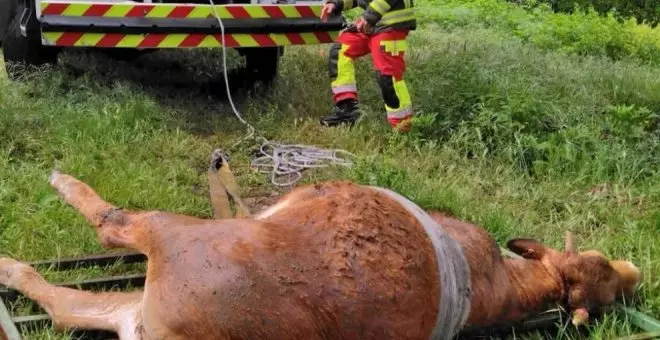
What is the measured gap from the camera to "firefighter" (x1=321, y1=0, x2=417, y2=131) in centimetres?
581

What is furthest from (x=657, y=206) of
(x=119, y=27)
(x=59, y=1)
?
(x=59, y=1)

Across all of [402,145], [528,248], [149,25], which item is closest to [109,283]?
[528,248]

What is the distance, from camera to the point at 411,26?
19.6 ft

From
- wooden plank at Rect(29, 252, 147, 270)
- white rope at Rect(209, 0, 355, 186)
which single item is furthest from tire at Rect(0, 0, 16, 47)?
wooden plank at Rect(29, 252, 147, 270)

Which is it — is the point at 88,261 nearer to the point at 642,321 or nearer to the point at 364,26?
the point at 642,321

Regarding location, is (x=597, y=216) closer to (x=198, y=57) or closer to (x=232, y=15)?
(x=232, y=15)

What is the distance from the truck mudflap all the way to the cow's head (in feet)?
10.9

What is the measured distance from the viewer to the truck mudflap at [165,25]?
17.8 ft

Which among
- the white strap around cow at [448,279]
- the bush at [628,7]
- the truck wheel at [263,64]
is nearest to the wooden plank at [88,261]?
the white strap around cow at [448,279]

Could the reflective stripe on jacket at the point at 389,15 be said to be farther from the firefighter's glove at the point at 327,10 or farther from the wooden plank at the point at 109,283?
the wooden plank at the point at 109,283

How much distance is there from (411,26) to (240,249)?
399 cm

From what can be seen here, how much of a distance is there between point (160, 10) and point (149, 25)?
5.3 inches

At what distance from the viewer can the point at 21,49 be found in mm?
5969

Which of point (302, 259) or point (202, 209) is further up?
point (302, 259)
